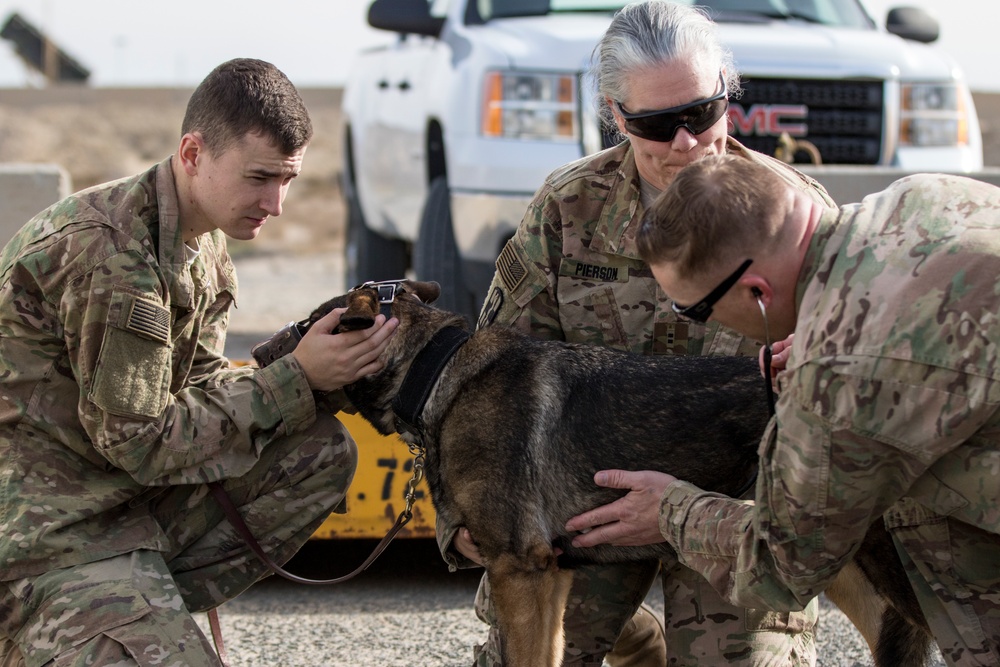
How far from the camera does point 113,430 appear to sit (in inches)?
126

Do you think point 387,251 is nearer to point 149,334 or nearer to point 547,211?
point 547,211

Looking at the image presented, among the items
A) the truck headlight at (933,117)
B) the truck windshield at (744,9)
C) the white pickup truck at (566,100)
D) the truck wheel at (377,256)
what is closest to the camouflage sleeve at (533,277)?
the white pickup truck at (566,100)

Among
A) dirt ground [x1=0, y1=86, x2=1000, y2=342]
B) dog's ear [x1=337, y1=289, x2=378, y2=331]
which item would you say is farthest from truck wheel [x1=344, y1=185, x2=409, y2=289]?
dog's ear [x1=337, y1=289, x2=378, y2=331]

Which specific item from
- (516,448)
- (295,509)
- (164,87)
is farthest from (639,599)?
(164,87)

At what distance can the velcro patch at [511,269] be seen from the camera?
386 cm

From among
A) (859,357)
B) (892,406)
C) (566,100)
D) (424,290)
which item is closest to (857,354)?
(859,357)

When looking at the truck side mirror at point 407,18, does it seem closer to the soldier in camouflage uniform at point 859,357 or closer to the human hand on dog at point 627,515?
the human hand on dog at point 627,515

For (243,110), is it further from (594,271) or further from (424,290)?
(594,271)

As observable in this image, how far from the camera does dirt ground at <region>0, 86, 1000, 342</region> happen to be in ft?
61.8

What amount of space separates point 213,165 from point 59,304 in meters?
0.57

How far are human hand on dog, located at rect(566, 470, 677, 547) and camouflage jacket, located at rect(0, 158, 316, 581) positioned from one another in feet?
2.98

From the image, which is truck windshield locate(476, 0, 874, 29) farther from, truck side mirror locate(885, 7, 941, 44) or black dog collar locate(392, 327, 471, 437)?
black dog collar locate(392, 327, 471, 437)

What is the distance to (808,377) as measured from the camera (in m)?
Answer: 2.47

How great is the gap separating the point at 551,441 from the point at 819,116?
157 inches
